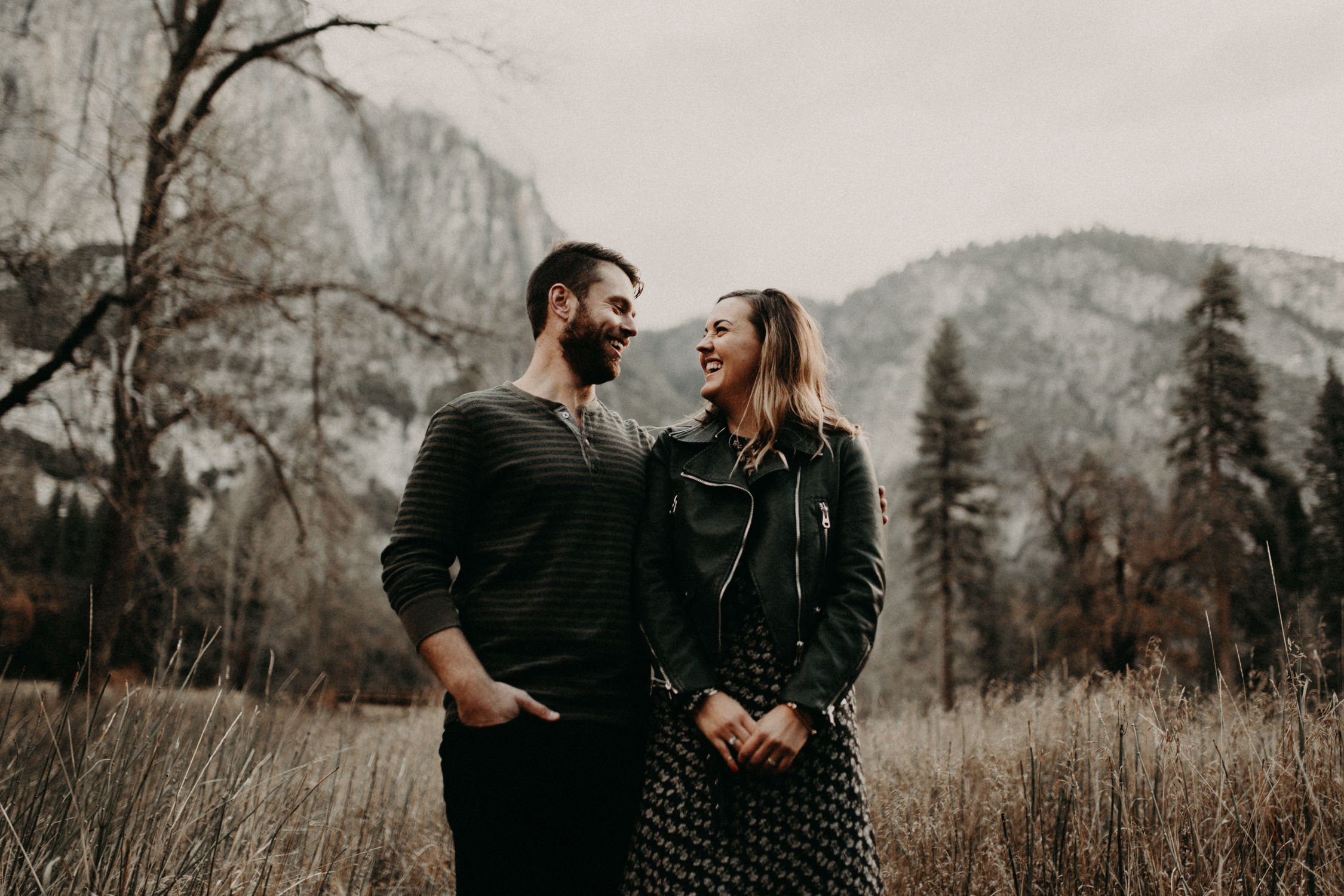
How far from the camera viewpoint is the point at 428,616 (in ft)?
6.12

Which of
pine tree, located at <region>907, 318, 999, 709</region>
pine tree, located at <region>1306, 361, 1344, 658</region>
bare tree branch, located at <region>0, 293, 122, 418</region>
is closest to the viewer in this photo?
bare tree branch, located at <region>0, 293, 122, 418</region>

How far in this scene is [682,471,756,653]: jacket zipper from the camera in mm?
1929

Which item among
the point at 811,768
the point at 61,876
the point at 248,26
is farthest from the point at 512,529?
the point at 248,26

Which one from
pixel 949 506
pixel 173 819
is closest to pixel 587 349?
pixel 173 819

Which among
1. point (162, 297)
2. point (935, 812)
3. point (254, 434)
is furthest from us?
point (254, 434)

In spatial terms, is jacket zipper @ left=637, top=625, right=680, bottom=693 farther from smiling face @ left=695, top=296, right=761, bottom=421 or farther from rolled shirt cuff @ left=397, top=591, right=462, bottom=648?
smiling face @ left=695, top=296, right=761, bottom=421

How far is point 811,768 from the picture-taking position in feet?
5.98

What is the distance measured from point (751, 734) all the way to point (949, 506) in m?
25.1

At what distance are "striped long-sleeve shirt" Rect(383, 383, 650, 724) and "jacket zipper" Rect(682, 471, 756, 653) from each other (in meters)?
0.25

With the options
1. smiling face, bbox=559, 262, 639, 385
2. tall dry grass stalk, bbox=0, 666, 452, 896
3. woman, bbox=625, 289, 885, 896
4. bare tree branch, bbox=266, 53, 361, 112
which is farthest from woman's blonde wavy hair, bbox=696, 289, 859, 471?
bare tree branch, bbox=266, 53, 361, 112

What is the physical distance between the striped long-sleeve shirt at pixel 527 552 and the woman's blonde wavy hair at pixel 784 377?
1.37 ft

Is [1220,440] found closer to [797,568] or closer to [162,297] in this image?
[797,568]

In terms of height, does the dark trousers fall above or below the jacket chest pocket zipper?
below

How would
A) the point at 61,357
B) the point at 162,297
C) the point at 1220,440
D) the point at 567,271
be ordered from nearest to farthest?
1. the point at 567,271
2. the point at 61,357
3. the point at 162,297
4. the point at 1220,440
